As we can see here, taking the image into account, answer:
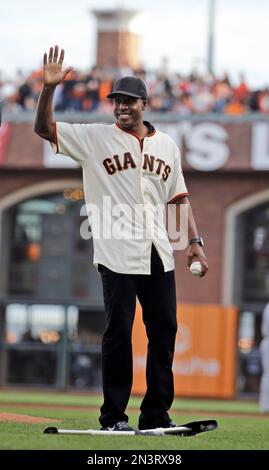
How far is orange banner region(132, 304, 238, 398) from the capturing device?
28.7 metres

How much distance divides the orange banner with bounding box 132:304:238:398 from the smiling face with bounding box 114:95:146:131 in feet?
67.1

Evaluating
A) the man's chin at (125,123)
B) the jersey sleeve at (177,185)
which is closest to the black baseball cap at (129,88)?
the man's chin at (125,123)

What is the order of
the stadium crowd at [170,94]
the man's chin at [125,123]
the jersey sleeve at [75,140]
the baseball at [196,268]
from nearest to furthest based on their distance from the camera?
the jersey sleeve at [75,140] < the man's chin at [125,123] < the baseball at [196,268] < the stadium crowd at [170,94]

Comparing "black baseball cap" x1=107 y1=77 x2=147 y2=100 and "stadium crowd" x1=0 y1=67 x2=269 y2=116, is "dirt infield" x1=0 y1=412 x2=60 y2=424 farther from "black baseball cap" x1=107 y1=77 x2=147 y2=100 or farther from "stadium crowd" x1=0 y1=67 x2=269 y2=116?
"stadium crowd" x1=0 y1=67 x2=269 y2=116

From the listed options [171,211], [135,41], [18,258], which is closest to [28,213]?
[18,258]

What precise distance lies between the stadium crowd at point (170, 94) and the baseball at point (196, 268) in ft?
71.2

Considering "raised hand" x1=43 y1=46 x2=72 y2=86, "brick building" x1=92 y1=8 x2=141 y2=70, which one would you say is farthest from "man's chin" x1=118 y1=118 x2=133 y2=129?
"brick building" x1=92 y1=8 x2=141 y2=70

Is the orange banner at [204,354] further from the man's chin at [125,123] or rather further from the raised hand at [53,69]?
the raised hand at [53,69]

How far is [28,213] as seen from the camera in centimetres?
3253

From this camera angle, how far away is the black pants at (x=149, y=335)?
8180mm

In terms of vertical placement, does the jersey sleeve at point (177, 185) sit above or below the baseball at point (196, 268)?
above

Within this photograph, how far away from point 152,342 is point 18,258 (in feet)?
79.4

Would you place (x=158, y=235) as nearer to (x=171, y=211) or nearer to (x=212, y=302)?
(x=171, y=211)

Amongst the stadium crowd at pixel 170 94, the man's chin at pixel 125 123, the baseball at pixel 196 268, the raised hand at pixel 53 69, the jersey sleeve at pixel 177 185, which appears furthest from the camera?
the stadium crowd at pixel 170 94
